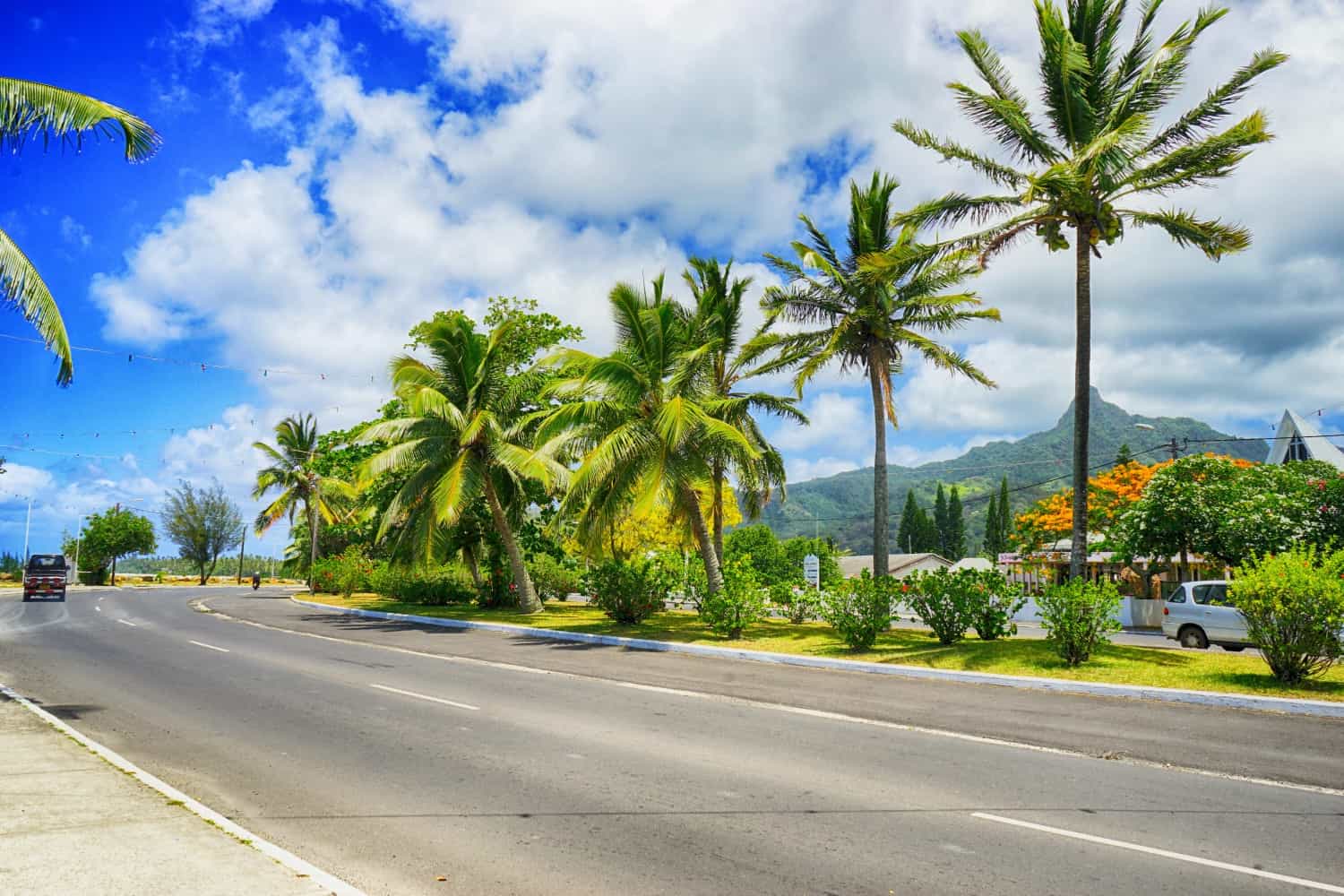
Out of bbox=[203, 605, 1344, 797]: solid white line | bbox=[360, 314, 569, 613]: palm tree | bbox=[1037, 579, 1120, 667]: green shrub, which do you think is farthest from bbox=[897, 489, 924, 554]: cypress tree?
bbox=[203, 605, 1344, 797]: solid white line

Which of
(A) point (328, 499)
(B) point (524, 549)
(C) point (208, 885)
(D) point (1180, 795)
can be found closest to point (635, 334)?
(B) point (524, 549)

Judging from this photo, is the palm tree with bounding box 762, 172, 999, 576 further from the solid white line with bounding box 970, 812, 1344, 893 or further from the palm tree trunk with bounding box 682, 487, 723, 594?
the solid white line with bounding box 970, 812, 1344, 893

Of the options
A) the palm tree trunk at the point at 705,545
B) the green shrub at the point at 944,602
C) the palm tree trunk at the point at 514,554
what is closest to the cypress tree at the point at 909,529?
the palm tree trunk at the point at 514,554

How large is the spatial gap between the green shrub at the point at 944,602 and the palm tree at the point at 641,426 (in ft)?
17.2

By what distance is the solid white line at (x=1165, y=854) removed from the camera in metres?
5.11

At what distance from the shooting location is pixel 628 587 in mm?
23641

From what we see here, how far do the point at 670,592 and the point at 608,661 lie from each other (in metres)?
8.91

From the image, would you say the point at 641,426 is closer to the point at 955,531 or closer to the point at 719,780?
the point at 719,780

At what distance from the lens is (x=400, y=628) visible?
24.9 meters

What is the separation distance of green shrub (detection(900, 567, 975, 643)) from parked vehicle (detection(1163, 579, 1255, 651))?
698 centimetres

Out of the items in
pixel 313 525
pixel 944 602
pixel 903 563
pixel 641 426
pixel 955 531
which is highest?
pixel 641 426

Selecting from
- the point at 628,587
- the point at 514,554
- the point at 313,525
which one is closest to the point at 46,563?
the point at 313,525

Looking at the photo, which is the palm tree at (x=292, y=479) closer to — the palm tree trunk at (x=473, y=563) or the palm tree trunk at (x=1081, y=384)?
the palm tree trunk at (x=473, y=563)

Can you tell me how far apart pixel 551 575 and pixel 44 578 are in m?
26.2
